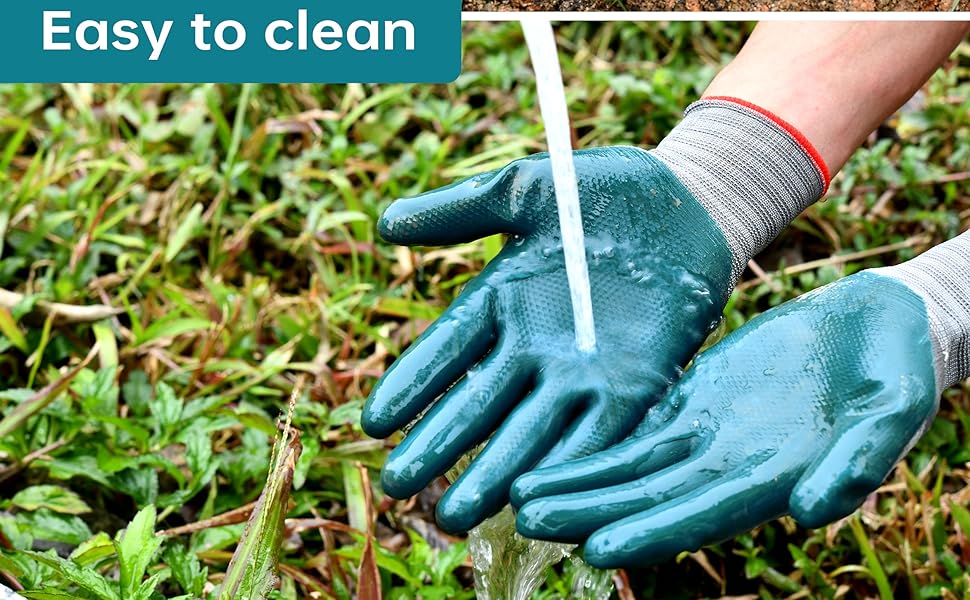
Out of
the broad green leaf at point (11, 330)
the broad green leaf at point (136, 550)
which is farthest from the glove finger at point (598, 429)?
the broad green leaf at point (11, 330)

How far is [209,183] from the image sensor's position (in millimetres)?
2734

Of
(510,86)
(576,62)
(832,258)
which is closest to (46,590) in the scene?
(832,258)

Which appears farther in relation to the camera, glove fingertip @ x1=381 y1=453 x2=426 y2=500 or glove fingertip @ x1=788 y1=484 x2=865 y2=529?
glove fingertip @ x1=381 y1=453 x2=426 y2=500

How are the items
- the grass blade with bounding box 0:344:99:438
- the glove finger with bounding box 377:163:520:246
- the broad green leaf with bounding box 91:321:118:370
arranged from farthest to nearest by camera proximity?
the broad green leaf with bounding box 91:321:118:370
the grass blade with bounding box 0:344:99:438
the glove finger with bounding box 377:163:520:246

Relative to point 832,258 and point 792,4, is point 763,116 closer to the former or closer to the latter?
point 792,4

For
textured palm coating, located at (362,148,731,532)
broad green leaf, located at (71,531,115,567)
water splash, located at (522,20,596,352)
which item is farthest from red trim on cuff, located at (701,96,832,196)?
broad green leaf, located at (71,531,115,567)

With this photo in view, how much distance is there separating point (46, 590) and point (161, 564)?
0.28 metres

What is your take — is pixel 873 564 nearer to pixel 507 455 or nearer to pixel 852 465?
pixel 852 465

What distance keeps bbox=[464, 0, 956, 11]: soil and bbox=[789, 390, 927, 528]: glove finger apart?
3.24 ft

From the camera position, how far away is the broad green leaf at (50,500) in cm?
172

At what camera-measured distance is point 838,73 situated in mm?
1885

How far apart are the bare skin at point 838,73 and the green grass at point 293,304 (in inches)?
20.4

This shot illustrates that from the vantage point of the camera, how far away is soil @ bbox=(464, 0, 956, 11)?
6.53ft

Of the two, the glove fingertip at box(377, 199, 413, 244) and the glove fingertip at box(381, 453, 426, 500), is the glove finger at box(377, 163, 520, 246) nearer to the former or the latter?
the glove fingertip at box(377, 199, 413, 244)
